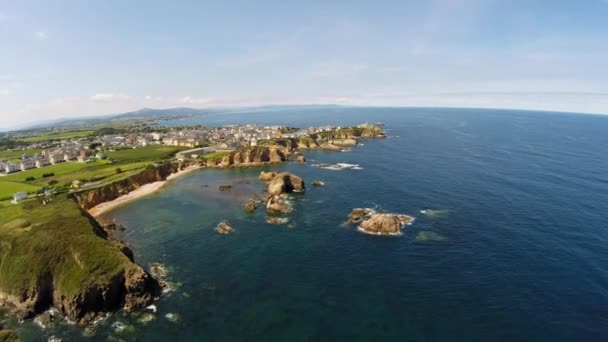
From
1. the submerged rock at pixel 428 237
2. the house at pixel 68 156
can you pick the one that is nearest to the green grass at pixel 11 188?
the house at pixel 68 156

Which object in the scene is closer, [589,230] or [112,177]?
[589,230]

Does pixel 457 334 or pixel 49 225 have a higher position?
pixel 49 225

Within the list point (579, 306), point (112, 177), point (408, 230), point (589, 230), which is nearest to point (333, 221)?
point (408, 230)

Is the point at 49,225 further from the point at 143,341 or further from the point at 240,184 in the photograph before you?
the point at 240,184

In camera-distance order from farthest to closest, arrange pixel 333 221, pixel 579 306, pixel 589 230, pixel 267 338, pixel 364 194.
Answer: pixel 364 194, pixel 333 221, pixel 589 230, pixel 579 306, pixel 267 338

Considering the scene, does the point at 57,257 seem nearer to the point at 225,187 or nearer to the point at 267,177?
the point at 225,187

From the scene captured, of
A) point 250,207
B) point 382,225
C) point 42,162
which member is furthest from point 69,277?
point 42,162

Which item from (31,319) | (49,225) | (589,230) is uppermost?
(49,225)
